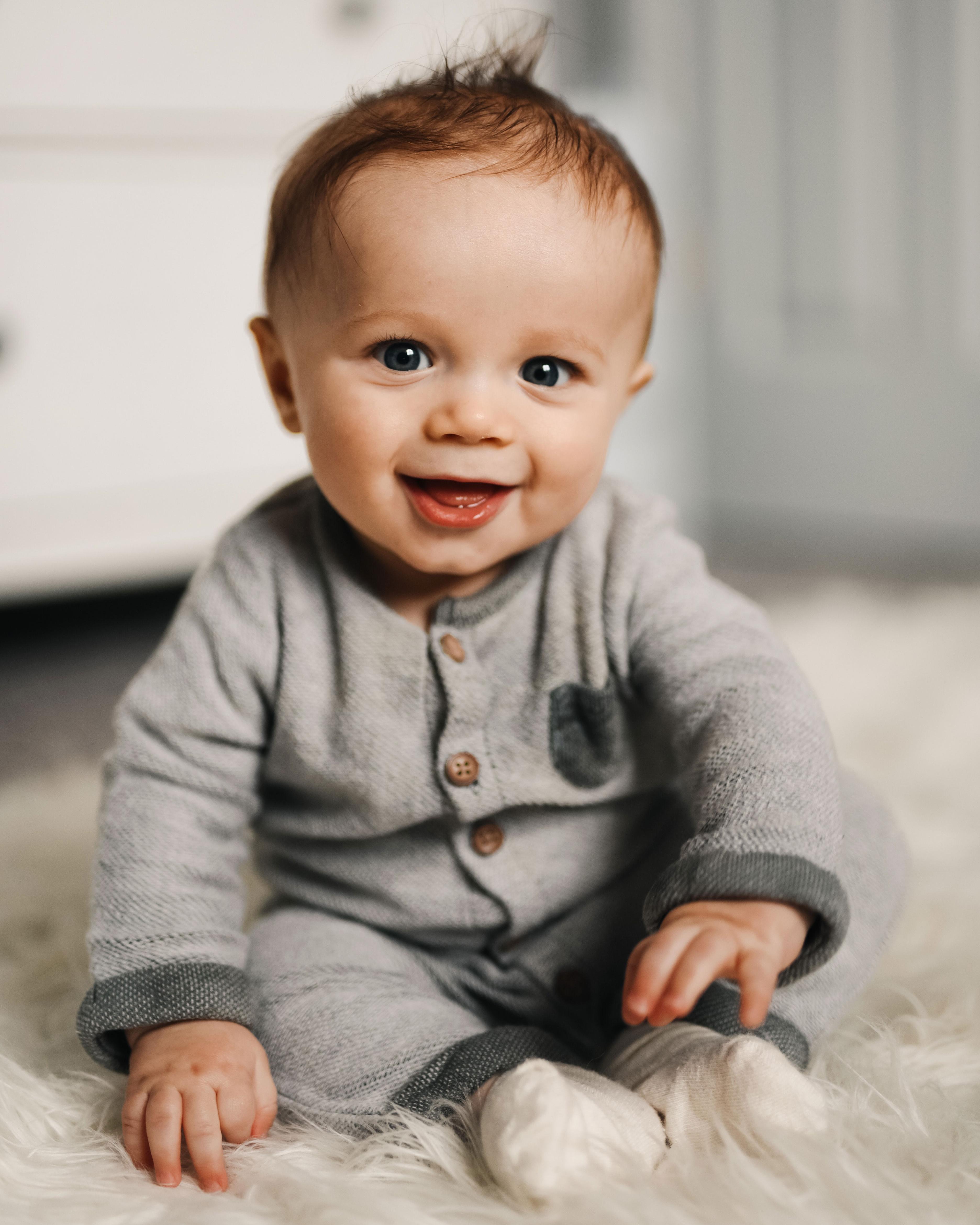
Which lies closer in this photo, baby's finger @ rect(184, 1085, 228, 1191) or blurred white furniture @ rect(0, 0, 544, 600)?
baby's finger @ rect(184, 1085, 228, 1191)

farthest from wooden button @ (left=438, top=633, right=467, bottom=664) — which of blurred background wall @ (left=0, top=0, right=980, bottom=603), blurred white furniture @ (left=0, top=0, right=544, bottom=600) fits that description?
blurred white furniture @ (left=0, top=0, right=544, bottom=600)

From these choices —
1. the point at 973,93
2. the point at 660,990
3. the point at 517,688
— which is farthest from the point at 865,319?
the point at 660,990

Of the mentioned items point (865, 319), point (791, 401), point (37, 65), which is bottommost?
point (791, 401)

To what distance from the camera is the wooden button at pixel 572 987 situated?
2.08ft

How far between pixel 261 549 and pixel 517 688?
158 millimetres

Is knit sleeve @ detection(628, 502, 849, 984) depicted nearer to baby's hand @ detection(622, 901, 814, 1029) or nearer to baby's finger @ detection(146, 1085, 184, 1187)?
baby's hand @ detection(622, 901, 814, 1029)

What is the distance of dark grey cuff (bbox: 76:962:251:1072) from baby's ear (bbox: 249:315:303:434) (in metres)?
0.27

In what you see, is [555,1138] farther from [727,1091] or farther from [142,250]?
[142,250]

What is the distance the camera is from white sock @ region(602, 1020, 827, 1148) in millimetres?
481

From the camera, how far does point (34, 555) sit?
1384 millimetres

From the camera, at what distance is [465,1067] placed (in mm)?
537

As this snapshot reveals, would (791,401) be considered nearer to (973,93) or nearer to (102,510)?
(973,93)

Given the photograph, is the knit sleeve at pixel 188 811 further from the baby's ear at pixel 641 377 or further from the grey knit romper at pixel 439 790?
the baby's ear at pixel 641 377

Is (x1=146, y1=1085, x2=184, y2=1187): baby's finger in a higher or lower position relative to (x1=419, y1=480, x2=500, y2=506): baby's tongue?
lower
